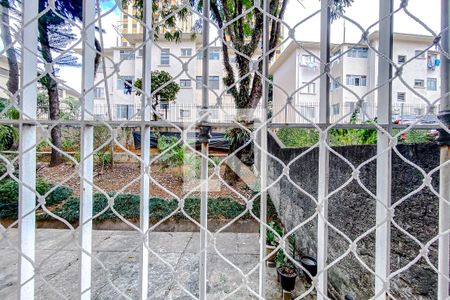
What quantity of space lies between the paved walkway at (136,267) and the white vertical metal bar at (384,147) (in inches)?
41.2


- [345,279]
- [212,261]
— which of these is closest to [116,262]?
[212,261]

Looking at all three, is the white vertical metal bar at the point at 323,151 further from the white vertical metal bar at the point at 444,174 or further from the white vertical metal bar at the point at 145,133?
the white vertical metal bar at the point at 145,133

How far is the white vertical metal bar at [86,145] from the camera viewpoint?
22.4 inches

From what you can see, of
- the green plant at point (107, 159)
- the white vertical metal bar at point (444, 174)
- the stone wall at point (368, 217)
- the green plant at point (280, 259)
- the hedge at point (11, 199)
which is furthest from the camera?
the green plant at point (107, 159)

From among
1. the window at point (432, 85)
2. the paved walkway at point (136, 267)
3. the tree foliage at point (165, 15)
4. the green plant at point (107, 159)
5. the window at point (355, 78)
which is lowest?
the paved walkway at point (136, 267)

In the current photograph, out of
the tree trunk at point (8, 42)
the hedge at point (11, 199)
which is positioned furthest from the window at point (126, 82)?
the hedge at point (11, 199)

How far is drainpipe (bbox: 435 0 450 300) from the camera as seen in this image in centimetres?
51

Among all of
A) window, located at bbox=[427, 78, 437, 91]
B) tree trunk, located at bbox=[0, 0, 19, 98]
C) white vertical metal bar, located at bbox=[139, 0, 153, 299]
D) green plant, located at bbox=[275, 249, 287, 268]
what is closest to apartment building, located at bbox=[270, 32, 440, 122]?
window, located at bbox=[427, 78, 437, 91]

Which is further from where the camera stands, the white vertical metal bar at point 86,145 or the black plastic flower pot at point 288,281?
the black plastic flower pot at point 288,281

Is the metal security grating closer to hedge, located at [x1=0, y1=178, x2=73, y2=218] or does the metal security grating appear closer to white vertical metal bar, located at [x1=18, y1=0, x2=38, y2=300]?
white vertical metal bar, located at [x1=18, y1=0, x2=38, y2=300]

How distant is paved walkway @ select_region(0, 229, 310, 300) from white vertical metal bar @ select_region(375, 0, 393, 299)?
1.05 meters

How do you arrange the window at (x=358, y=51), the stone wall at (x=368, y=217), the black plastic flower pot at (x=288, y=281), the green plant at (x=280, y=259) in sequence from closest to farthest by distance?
the window at (x=358, y=51)
the stone wall at (x=368, y=217)
the black plastic flower pot at (x=288, y=281)
the green plant at (x=280, y=259)

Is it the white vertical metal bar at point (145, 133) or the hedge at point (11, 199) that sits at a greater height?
the white vertical metal bar at point (145, 133)

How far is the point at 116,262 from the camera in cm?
249
